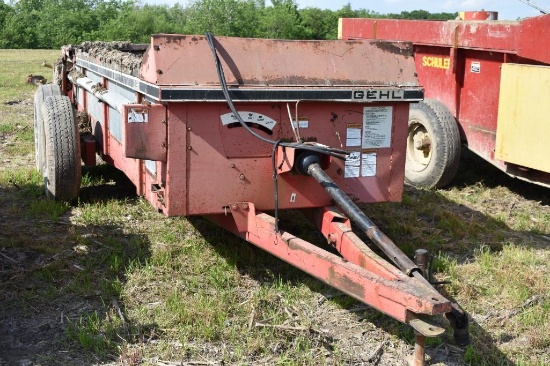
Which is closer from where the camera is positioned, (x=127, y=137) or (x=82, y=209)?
(x=127, y=137)

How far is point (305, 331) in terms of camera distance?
364cm

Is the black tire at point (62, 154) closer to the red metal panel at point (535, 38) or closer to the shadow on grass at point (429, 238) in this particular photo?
the shadow on grass at point (429, 238)

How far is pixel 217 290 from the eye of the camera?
4.10m

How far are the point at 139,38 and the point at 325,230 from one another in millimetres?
26652

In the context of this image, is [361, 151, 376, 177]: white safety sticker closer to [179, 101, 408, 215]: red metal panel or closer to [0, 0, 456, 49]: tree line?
[179, 101, 408, 215]: red metal panel

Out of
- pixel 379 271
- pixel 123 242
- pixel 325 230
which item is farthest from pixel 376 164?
pixel 123 242

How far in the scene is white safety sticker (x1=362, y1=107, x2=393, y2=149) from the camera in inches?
167

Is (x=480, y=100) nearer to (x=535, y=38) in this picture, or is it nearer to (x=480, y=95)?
(x=480, y=95)

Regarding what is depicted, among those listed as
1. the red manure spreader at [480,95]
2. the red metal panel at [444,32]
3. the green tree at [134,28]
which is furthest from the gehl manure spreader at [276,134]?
the green tree at [134,28]

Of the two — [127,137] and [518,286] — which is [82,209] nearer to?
[127,137]

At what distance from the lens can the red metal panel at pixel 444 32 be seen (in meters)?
5.91

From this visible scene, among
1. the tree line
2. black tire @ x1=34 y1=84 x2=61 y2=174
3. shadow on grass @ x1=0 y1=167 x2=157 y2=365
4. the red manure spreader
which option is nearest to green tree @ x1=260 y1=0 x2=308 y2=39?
the tree line

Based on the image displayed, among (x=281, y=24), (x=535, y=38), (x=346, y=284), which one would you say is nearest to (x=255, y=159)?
(x=346, y=284)

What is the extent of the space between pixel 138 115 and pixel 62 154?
1698 millimetres
